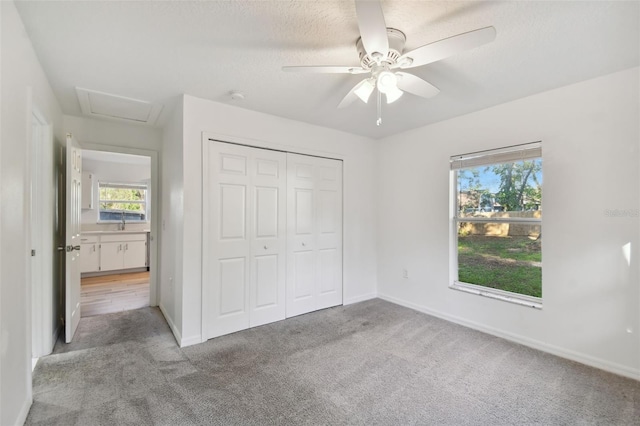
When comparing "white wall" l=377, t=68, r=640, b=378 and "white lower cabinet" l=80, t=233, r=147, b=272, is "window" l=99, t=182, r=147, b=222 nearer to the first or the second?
"white lower cabinet" l=80, t=233, r=147, b=272

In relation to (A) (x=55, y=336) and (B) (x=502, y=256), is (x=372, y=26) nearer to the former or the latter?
(B) (x=502, y=256)

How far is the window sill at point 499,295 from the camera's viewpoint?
2750mm

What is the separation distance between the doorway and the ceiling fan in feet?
15.5

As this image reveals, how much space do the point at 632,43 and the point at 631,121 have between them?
0.62 metres

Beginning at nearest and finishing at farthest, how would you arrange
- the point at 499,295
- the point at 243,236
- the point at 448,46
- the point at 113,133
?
1. the point at 448,46
2. the point at 499,295
3. the point at 243,236
4. the point at 113,133

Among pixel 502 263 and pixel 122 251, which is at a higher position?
pixel 502 263

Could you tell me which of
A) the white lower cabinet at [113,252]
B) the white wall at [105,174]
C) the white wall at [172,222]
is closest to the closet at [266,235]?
the white wall at [172,222]

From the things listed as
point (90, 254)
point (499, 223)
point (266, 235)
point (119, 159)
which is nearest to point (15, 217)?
point (266, 235)

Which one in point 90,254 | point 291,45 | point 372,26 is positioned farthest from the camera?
point 90,254

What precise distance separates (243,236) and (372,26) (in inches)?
91.7

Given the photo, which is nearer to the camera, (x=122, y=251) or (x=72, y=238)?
(x=72, y=238)

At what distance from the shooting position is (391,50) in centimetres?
173

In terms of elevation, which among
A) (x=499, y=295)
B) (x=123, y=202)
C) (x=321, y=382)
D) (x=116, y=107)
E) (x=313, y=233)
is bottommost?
(x=321, y=382)

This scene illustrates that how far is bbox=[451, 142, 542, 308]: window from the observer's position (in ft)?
9.16
